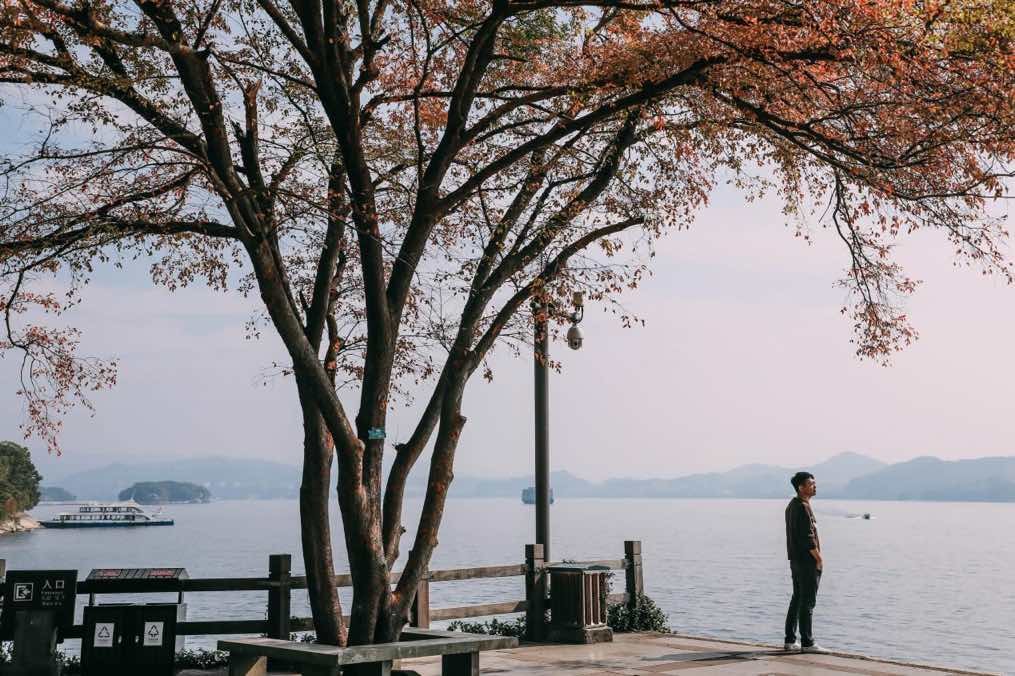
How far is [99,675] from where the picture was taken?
40.8 feet

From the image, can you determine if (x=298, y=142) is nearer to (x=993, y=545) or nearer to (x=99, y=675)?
(x=99, y=675)

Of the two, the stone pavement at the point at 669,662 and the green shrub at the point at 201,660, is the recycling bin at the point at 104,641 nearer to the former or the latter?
the stone pavement at the point at 669,662

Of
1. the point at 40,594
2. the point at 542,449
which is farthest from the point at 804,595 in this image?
the point at 40,594

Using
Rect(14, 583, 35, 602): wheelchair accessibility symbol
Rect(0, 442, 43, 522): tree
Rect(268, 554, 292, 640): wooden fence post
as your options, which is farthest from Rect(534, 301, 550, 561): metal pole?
Rect(0, 442, 43, 522): tree

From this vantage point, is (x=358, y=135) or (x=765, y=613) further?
(x=765, y=613)

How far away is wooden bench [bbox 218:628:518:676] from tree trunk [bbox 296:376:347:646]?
2.76 feet

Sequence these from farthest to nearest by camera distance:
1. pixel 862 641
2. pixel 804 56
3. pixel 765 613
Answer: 1. pixel 765 613
2. pixel 862 641
3. pixel 804 56

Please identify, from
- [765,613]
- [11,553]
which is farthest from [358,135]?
[11,553]

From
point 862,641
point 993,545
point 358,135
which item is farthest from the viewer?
point 993,545

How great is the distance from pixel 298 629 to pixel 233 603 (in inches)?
1583

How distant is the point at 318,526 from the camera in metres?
12.5

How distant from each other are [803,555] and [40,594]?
943 cm

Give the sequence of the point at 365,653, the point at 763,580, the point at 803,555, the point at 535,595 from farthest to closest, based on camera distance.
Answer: the point at 763,580 < the point at 535,595 < the point at 803,555 < the point at 365,653

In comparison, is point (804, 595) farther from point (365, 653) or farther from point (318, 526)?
point (365, 653)
